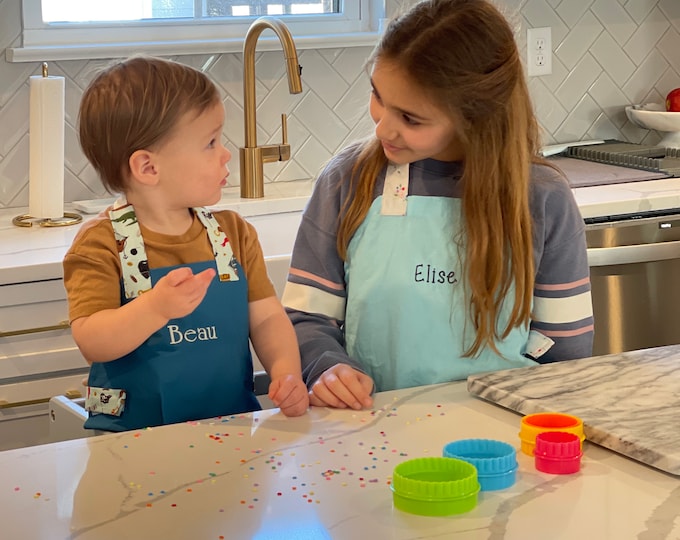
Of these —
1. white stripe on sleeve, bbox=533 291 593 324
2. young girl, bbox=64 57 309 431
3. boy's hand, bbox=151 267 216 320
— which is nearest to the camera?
boy's hand, bbox=151 267 216 320

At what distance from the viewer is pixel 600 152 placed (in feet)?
10.6

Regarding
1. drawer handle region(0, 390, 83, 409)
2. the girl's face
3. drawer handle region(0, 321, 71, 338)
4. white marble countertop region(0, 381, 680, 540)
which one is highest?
the girl's face

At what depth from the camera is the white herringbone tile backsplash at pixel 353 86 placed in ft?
9.05

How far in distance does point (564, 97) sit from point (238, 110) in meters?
1.05

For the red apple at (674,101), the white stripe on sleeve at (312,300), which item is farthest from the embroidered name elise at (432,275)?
the red apple at (674,101)

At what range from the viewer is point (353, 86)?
314cm

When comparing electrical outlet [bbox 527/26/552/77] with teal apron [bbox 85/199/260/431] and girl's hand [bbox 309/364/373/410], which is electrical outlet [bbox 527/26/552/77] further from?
girl's hand [bbox 309/364/373/410]

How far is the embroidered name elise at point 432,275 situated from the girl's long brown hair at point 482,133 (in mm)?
28

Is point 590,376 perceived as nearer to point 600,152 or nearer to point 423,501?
point 423,501

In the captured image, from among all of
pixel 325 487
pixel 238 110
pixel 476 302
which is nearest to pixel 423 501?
pixel 325 487

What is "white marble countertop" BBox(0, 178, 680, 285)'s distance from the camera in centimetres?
221

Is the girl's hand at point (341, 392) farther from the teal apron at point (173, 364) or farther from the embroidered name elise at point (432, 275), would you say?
the embroidered name elise at point (432, 275)

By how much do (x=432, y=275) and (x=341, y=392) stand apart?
0.37 m

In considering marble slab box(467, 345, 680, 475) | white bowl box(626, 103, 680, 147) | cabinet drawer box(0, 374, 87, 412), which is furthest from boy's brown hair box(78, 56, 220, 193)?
white bowl box(626, 103, 680, 147)
